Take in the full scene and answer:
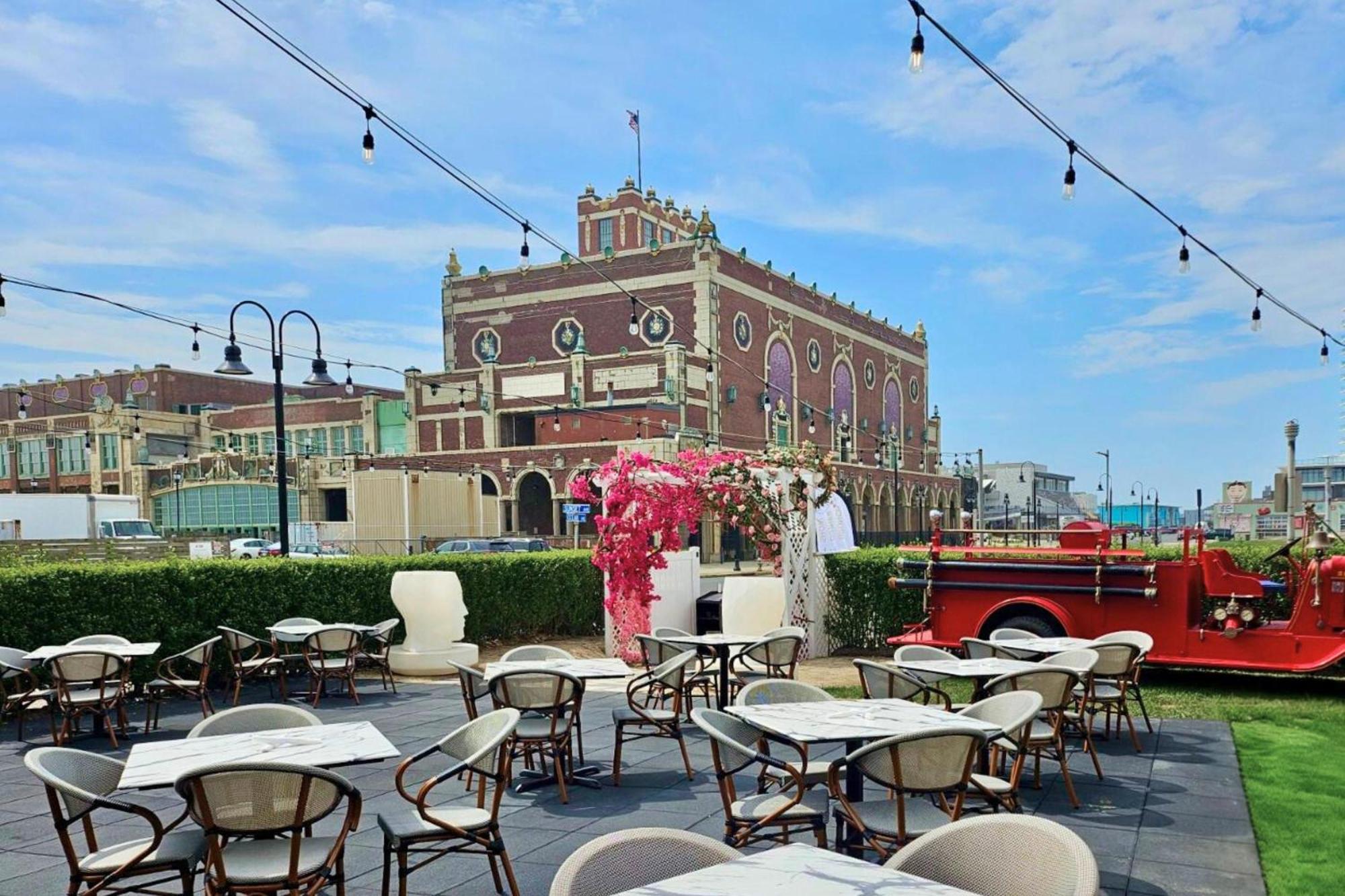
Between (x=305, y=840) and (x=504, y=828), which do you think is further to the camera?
(x=504, y=828)

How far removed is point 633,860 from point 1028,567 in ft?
28.8

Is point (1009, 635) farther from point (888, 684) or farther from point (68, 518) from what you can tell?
point (68, 518)

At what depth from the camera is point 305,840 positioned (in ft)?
13.6

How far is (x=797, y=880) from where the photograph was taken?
270 centimetres

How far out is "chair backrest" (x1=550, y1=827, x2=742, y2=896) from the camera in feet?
9.06

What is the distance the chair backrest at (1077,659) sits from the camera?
6988 millimetres

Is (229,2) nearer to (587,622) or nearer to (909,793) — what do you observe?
(909,793)

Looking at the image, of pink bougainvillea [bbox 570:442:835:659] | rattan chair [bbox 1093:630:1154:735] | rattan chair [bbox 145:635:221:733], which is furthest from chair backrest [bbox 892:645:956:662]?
rattan chair [bbox 145:635:221:733]

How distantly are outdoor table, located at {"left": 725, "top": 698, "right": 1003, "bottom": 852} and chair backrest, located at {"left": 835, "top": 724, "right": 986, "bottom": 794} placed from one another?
78 millimetres

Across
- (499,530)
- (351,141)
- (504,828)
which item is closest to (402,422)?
(499,530)

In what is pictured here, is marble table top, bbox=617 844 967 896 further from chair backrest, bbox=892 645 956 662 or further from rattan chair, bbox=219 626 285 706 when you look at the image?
rattan chair, bbox=219 626 285 706

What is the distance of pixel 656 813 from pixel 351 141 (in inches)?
267

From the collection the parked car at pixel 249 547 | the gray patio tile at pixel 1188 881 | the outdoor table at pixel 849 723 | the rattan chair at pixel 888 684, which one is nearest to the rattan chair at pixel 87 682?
the outdoor table at pixel 849 723

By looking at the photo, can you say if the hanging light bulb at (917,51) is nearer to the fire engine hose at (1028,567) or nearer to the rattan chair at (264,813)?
the fire engine hose at (1028,567)
